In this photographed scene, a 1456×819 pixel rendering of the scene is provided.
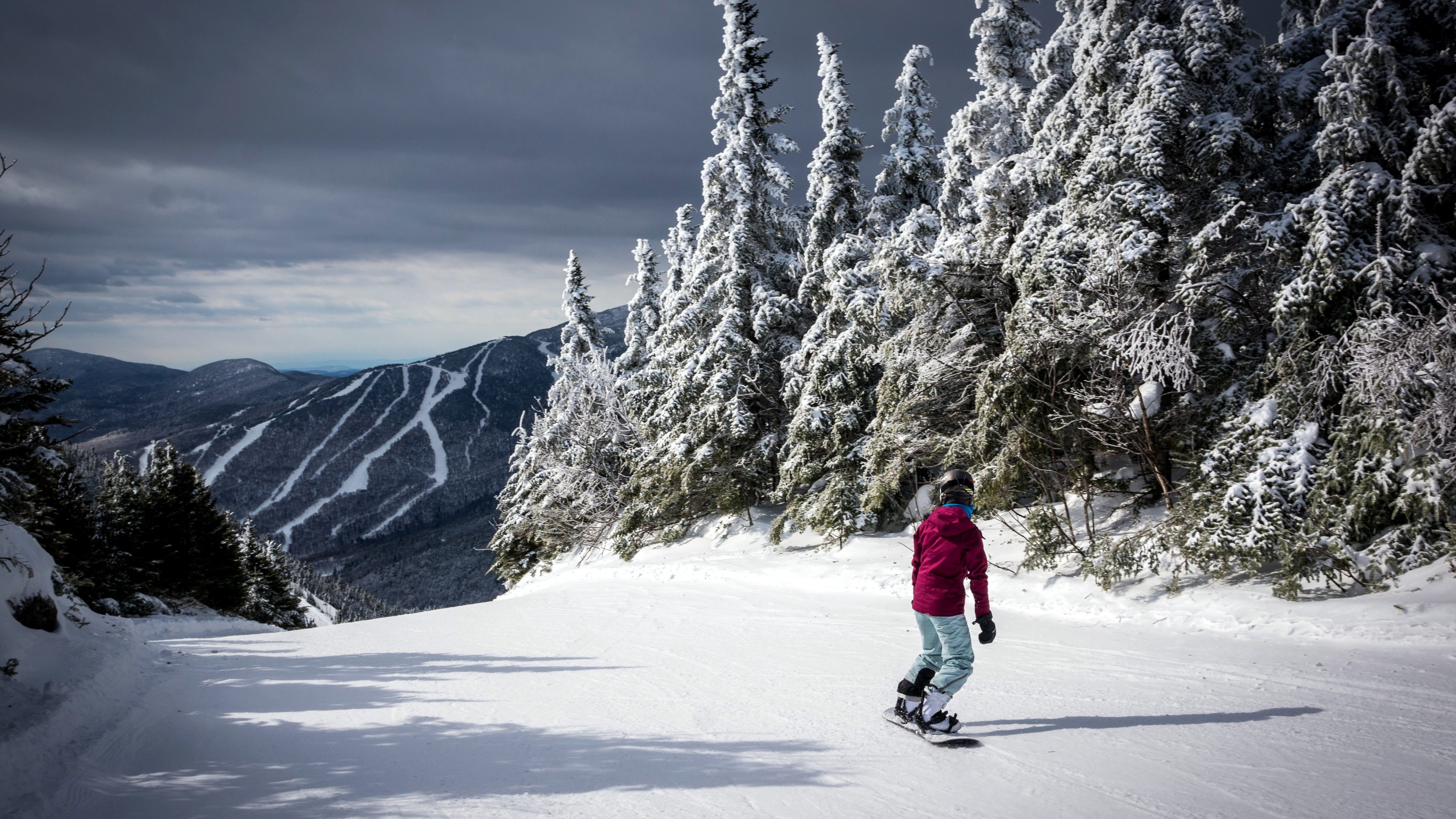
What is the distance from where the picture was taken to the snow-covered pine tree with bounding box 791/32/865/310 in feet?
59.7

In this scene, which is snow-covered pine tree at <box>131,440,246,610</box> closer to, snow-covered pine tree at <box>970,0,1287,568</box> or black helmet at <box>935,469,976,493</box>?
snow-covered pine tree at <box>970,0,1287,568</box>

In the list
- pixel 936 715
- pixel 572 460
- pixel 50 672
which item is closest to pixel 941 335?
pixel 936 715

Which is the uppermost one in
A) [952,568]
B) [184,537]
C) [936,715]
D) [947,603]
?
[952,568]

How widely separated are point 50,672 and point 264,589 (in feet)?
155

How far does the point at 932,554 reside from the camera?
4.77 m

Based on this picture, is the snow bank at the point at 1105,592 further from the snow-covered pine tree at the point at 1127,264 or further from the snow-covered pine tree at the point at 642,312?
the snow-covered pine tree at the point at 642,312

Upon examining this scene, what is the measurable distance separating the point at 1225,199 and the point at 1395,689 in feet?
24.8

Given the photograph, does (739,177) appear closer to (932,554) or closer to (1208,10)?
(1208,10)

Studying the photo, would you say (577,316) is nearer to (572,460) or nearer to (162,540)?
(572,460)

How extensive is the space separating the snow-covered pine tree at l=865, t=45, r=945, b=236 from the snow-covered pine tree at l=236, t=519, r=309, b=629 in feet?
129

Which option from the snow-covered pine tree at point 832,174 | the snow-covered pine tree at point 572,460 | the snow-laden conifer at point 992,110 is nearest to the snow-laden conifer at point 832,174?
Result: the snow-covered pine tree at point 832,174

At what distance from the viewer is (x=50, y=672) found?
5.90 metres

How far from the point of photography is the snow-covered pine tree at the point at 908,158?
59.6 feet

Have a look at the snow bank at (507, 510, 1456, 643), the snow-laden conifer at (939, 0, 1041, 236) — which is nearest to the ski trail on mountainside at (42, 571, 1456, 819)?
the snow bank at (507, 510, 1456, 643)
